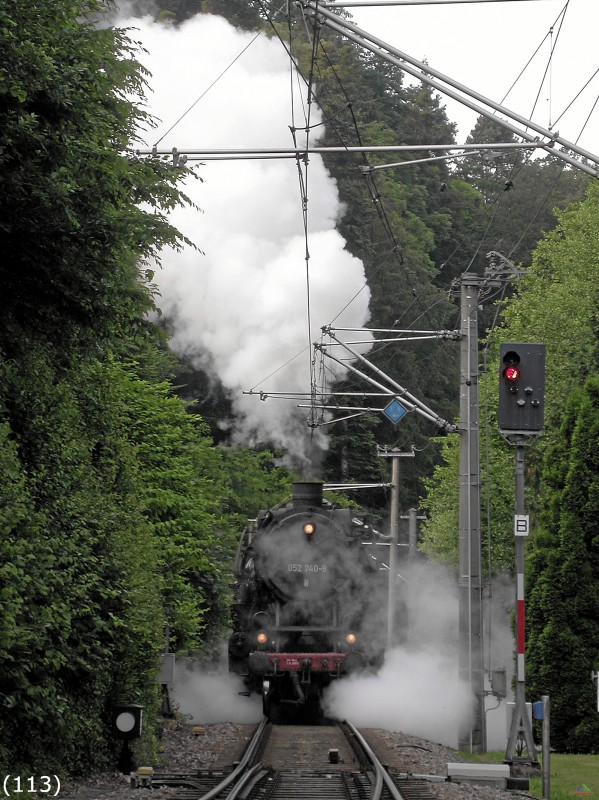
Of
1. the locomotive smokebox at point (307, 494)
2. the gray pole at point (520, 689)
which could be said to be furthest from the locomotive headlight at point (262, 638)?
the gray pole at point (520, 689)

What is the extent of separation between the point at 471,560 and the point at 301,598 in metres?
4.16

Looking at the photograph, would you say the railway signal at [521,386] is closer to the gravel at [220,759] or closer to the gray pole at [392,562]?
the gravel at [220,759]

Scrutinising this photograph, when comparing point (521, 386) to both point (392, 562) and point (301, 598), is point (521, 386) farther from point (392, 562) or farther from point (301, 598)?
point (392, 562)

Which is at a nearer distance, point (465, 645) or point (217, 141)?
point (465, 645)

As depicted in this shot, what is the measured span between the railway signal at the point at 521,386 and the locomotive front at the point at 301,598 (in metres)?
8.56

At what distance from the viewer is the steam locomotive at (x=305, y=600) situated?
23.0 m

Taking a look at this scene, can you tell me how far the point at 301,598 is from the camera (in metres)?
23.3

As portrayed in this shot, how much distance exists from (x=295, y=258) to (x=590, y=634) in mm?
20805

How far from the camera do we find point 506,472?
125ft

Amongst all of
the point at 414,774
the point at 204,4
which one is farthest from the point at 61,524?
the point at 204,4

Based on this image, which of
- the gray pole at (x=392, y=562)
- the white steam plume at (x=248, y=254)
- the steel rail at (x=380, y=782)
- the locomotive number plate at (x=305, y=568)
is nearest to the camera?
the steel rail at (x=380, y=782)

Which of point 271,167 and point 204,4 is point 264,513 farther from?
point 204,4

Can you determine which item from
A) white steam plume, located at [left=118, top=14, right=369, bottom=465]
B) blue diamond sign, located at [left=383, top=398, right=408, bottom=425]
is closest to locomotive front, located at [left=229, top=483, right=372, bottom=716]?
blue diamond sign, located at [left=383, top=398, right=408, bottom=425]

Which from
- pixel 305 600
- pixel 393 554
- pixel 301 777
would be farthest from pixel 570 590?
pixel 393 554
